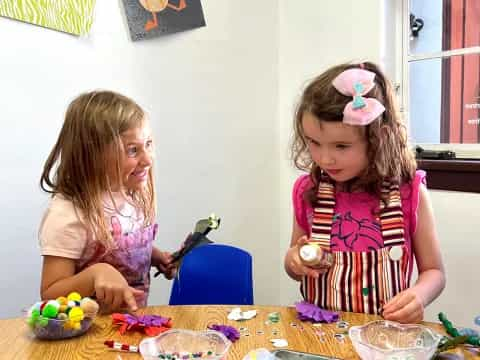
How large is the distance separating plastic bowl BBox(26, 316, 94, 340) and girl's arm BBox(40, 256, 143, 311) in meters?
0.11

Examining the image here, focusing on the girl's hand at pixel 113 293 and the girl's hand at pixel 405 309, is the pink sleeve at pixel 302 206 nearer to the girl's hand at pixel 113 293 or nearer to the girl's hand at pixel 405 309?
the girl's hand at pixel 405 309

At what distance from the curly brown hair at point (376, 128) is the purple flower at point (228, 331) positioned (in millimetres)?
449

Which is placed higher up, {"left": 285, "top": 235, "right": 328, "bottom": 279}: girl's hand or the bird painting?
the bird painting

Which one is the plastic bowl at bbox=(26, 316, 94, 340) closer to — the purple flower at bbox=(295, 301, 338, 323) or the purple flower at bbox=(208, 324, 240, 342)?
the purple flower at bbox=(208, 324, 240, 342)

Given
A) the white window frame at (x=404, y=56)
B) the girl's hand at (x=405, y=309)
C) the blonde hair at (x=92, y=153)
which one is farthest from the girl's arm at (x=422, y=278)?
the white window frame at (x=404, y=56)

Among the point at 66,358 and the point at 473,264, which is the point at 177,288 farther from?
the point at 473,264

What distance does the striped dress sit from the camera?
1.05m

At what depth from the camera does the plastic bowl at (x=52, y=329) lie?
0.84 m

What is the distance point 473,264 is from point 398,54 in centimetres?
84

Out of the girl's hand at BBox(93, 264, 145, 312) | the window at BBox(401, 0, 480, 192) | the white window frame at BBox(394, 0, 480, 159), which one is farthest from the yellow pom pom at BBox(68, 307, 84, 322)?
the white window frame at BBox(394, 0, 480, 159)

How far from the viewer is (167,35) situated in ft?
5.92

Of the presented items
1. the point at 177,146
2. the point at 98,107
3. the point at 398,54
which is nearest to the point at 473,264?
the point at 398,54

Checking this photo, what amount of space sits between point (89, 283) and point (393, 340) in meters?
0.61

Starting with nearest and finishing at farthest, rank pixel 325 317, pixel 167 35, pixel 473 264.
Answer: pixel 325 317 → pixel 473 264 → pixel 167 35
